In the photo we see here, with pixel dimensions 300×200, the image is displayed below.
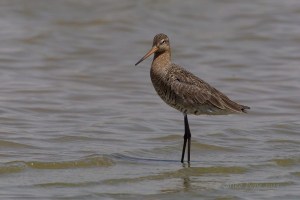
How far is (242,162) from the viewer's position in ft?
34.8

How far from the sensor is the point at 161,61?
1123 cm

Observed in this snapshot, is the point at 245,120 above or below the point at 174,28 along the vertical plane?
below

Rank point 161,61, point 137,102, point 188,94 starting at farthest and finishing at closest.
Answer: point 137,102 < point 161,61 < point 188,94

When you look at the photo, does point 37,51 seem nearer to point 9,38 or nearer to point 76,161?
point 9,38

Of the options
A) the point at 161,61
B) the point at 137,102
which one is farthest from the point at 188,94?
the point at 137,102

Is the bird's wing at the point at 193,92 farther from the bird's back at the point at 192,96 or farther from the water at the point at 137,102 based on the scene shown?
the water at the point at 137,102

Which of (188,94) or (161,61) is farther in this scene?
(161,61)

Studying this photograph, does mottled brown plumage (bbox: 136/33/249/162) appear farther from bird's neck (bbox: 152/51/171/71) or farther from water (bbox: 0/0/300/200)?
water (bbox: 0/0/300/200)

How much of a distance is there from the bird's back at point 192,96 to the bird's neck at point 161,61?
17 cm

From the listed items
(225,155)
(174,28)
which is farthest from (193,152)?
(174,28)

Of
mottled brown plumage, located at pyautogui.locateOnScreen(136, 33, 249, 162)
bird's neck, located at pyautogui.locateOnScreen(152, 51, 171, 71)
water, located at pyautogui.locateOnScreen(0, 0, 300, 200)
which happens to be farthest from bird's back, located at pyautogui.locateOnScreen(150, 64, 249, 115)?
water, located at pyautogui.locateOnScreen(0, 0, 300, 200)

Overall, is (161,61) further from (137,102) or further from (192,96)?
(137,102)

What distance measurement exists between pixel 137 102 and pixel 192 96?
11.3 feet

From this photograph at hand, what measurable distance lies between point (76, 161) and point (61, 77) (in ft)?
17.5
